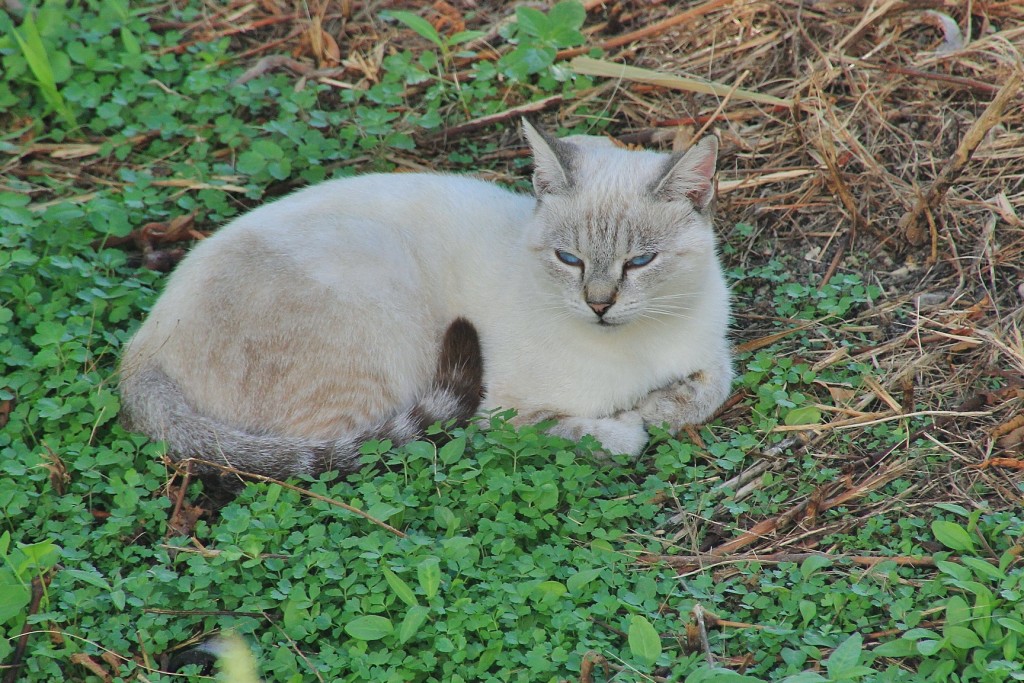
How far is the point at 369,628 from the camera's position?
2930mm

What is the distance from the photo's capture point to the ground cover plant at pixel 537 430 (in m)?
2.98

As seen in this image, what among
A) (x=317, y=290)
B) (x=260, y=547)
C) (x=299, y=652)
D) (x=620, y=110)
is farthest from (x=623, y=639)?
(x=620, y=110)

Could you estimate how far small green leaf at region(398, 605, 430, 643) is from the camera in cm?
288

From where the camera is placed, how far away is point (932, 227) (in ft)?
14.8

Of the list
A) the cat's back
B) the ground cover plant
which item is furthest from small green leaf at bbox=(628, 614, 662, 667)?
the cat's back

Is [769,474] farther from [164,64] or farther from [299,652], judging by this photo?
[164,64]

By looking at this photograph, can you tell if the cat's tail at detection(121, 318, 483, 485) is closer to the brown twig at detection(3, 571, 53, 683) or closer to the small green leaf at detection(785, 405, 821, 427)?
the brown twig at detection(3, 571, 53, 683)

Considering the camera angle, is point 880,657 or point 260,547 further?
point 260,547

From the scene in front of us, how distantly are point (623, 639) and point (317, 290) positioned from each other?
1829mm

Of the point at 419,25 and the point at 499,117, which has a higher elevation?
the point at 419,25

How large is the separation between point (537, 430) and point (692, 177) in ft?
3.90

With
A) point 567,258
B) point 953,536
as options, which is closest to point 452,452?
point 567,258

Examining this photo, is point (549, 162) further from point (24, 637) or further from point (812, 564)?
point (24, 637)

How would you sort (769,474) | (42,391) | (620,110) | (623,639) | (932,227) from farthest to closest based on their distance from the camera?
1. (620,110)
2. (932,227)
3. (42,391)
4. (769,474)
5. (623,639)
